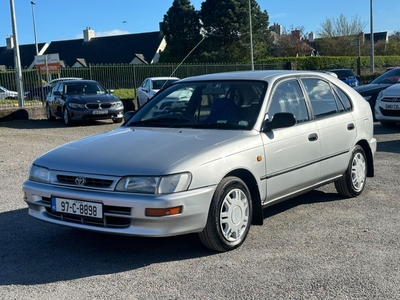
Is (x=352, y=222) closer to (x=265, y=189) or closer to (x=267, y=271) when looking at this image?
(x=265, y=189)

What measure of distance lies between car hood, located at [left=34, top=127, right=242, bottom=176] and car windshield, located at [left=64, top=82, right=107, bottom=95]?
12.7 m

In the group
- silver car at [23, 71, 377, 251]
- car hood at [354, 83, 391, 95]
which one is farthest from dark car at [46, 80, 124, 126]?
silver car at [23, 71, 377, 251]

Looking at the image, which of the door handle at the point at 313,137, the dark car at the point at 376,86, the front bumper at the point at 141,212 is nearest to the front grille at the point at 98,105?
the dark car at the point at 376,86

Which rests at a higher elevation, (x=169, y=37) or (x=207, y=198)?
(x=169, y=37)

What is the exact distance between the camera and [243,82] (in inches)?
223

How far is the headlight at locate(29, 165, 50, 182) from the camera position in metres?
4.72

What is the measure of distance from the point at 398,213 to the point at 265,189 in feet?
5.93

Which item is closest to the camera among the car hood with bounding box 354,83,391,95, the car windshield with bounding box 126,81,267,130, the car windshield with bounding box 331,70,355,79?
the car windshield with bounding box 126,81,267,130

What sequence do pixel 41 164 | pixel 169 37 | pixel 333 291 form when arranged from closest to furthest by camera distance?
pixel 333 291 → pixel 41 164 → pixel 169 37

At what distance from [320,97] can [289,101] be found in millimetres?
678

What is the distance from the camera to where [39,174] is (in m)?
4.81

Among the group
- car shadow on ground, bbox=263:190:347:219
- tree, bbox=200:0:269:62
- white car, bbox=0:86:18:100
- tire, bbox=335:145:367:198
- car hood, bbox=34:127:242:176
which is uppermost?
tree, bbox=200:0:269:62

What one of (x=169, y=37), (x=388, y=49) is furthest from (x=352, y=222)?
(x=388, y=49)

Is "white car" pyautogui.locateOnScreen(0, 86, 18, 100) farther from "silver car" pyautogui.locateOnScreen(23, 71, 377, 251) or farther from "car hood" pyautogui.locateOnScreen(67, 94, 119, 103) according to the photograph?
"silver car" pyautogui.locateOnScreen(23, 71, 377, 251)
